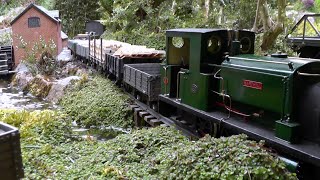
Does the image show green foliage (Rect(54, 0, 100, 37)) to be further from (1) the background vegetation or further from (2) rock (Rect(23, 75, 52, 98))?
(2) rock (Rect(23, 75, 52, 98))

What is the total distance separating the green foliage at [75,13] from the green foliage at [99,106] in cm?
2789

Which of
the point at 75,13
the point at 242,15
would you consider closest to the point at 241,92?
the point at 242,15

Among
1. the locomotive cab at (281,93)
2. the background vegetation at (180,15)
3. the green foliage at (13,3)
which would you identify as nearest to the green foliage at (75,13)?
the green foliage at (13,3)

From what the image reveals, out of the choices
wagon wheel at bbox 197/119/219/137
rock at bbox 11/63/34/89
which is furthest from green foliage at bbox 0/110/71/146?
rock at bbox 11/63/34/89

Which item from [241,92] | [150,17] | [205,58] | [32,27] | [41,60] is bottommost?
[41,60]

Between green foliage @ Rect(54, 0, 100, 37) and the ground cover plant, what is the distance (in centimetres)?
3342

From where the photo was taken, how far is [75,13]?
4250 centimetres

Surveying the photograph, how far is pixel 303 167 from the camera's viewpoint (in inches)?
232

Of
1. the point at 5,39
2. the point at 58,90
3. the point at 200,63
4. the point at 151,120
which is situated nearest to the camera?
the point at 200,63

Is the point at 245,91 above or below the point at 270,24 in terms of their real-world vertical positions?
below

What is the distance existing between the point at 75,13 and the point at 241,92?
126 feet

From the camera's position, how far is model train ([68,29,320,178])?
6.01 metres

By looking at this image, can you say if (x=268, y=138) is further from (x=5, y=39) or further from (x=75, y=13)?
(x=75, y=13)

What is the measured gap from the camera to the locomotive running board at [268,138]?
5.56 meters
